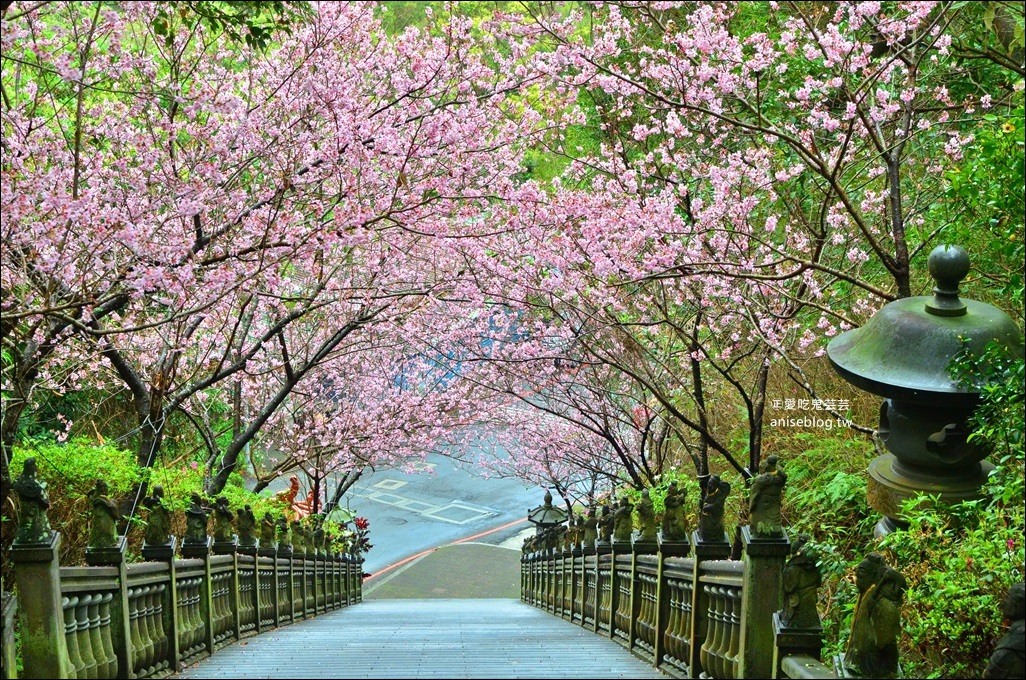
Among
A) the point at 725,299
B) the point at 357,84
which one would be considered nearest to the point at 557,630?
the point at 725,299

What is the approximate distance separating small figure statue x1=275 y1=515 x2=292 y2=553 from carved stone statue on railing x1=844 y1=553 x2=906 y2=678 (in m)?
9.81

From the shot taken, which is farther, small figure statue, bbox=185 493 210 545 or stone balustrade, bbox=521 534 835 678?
small figure statue, bbox=185 493 210 545

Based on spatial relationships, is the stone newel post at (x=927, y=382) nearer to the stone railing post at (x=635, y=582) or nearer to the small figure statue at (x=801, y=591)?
the small figure statue at (x=801, y=591)

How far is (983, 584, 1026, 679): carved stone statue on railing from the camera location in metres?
2.95

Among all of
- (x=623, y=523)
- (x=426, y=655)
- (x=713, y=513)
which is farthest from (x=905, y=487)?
(x=623, y=523)

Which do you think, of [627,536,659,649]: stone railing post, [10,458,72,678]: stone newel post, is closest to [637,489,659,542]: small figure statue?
[627,536,659,649]: stone railing post

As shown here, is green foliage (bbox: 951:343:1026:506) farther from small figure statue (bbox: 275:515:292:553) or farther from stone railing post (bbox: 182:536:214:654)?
small figure statue (bbox: 275:515:292:553)

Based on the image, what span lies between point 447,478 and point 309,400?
20174 millimetres

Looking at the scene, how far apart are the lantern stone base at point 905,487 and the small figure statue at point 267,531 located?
25.0 ft

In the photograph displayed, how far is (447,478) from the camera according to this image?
3778 cm

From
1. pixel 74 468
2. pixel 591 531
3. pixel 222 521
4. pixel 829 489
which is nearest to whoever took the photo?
pixel 829 489

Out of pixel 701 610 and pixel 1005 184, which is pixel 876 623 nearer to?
pixel 1005 184

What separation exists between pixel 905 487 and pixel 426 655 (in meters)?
3.69

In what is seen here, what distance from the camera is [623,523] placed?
9742mm
